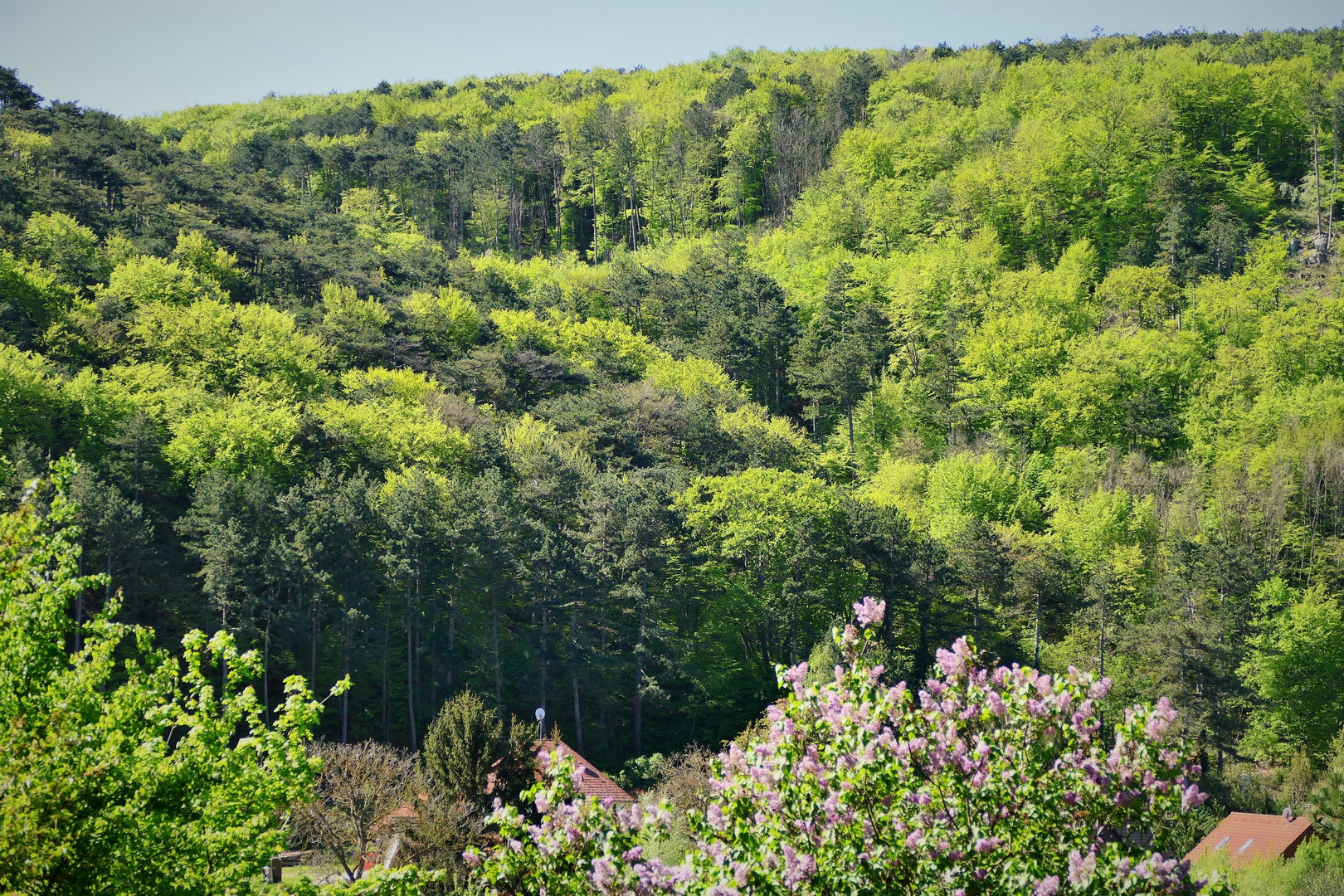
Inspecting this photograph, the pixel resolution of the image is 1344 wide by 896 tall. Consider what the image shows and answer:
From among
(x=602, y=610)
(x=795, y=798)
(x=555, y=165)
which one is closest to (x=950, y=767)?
(x=795, y=798)

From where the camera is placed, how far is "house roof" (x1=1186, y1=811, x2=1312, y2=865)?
81.4ft

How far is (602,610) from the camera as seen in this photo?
40.4m

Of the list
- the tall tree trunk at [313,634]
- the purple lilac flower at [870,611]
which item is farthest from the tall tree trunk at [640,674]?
the purple lilac flower at [870,611]

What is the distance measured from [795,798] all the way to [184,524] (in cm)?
3384

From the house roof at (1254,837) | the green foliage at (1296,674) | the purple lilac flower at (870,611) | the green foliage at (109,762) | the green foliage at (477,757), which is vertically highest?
the purple lilac flower at (870,611)

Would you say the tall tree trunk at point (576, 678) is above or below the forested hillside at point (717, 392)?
below

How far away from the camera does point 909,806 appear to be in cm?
757

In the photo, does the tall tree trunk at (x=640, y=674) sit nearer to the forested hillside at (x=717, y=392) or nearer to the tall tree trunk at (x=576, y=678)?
the forested hillside at (x=717, y=392)

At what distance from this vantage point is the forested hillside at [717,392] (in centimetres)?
3872

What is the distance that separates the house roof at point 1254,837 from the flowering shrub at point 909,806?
1905 centimetres

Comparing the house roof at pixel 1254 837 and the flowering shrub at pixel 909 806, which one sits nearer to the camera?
the flowering shrub at pixel 909 806

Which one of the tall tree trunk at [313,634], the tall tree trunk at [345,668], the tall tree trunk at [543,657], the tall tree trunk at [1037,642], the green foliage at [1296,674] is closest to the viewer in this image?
the tall tree trunk at [345,668]

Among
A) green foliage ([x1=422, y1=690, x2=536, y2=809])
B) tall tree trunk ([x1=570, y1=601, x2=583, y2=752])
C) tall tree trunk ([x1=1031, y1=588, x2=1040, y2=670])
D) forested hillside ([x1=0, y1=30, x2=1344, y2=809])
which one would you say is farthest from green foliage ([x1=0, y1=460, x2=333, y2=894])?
tall tree trunk ([x1=1031, y1=588, x2=1040, y2=670])

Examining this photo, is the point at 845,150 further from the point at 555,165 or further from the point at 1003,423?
the point at 1003,423
